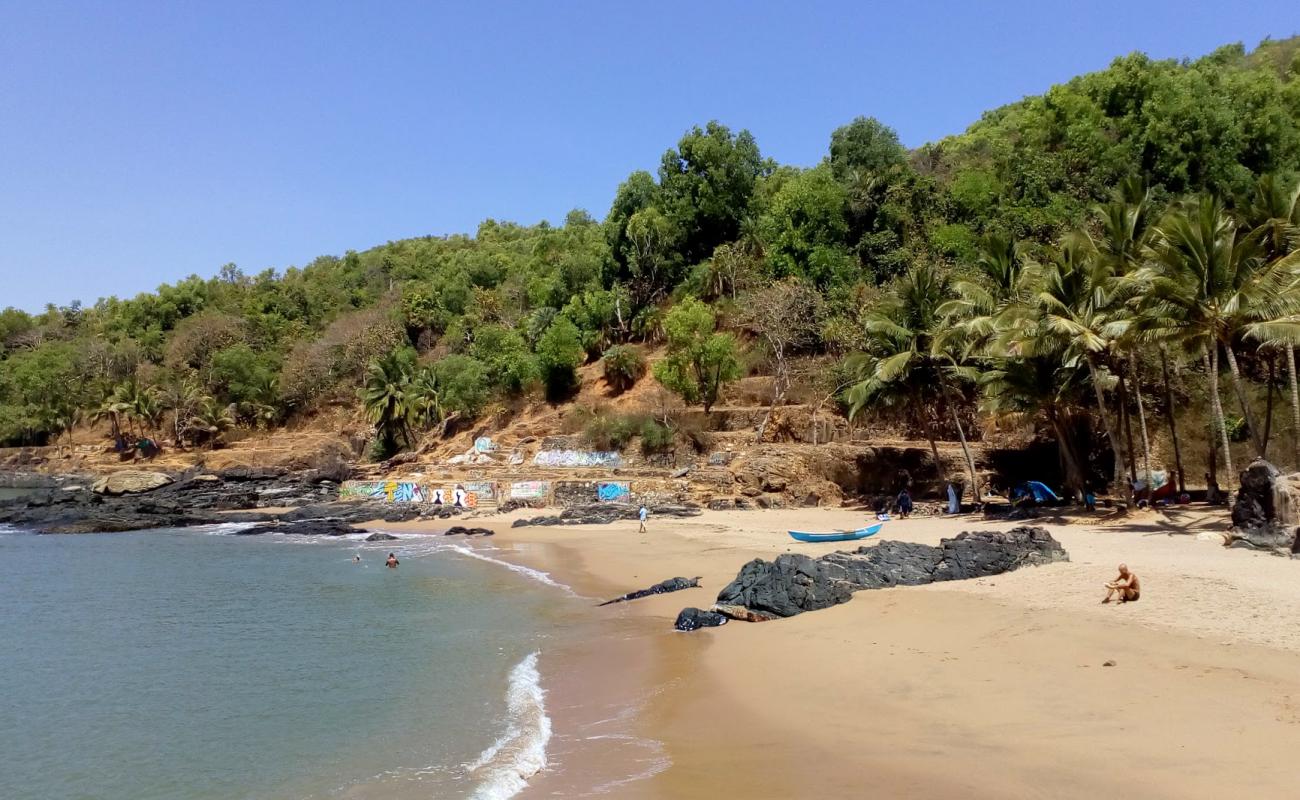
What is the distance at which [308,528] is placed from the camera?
116 feet

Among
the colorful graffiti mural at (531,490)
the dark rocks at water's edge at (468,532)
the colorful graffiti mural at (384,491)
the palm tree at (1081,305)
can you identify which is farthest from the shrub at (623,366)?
the palm tree at (1081,305)

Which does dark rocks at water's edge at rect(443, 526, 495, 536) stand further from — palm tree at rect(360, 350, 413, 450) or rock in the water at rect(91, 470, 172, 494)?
rock in the water at rect(91, 470, 172, 494)

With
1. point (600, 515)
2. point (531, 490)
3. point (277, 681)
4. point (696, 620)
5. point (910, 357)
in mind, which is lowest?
point (277, 681)

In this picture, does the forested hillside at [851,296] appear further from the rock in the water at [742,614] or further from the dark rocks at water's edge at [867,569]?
the rock in the water at [742,614]

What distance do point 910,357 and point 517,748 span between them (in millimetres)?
22186

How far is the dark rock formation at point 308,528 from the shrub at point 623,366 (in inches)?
665

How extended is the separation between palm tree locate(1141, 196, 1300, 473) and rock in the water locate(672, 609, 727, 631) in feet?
40.5

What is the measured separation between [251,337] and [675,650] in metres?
69.1

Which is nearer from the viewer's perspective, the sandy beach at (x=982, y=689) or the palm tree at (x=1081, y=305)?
the sandy beach at (x=982, y=689)

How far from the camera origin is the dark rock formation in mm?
34719

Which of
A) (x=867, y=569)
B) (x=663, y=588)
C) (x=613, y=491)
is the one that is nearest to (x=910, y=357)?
(x=613, y=491)

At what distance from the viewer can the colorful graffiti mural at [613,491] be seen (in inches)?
1390

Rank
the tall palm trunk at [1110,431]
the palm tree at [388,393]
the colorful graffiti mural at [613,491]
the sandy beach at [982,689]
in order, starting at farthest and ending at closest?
1. the palm tree at [388,393]
2. the colorful graffiti mural at [613,491]
3. the tall palm trunk at [1110,431]
4. the sandy beach at [982,689]

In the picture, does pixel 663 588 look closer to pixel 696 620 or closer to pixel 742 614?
pixel 696 620
